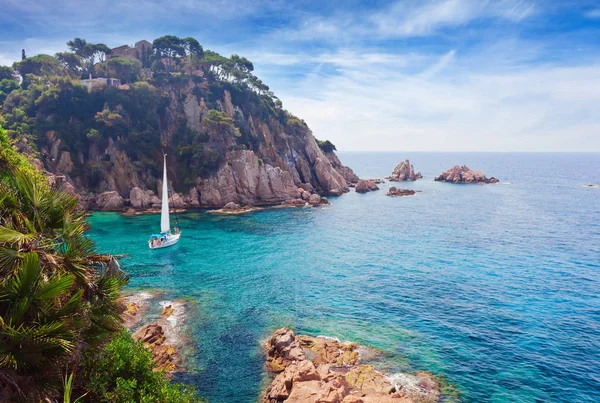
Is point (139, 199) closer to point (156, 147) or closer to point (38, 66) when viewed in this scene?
point (156, 147)

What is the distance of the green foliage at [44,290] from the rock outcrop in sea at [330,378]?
11.9 metres

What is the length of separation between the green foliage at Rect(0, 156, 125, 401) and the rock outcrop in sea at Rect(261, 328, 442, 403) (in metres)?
11.9

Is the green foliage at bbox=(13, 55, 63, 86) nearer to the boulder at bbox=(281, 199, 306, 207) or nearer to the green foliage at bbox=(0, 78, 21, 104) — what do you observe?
the green foliage at bbox=(0, 78, 21, 104)

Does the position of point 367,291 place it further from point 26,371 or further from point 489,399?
point 26,371

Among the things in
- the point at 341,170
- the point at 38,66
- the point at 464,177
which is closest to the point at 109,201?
the point at 38,66

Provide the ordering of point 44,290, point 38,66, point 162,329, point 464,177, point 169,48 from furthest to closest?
point 464,177 → point 169,48 → point 38,66 → point 162,329 → point 44,290

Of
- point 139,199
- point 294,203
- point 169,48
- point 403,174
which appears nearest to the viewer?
point 139,199

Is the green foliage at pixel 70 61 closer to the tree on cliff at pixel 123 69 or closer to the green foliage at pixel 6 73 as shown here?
the tree on cliff at pixel 123 69

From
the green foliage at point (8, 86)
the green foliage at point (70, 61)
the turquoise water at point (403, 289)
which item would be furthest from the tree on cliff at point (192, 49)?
the turquoise water at point (403, 289)

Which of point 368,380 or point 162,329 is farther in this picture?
point 162,329

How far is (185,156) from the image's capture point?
295ft

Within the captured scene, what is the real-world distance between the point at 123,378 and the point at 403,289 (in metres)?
29.9

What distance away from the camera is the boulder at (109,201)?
7712 centimetres

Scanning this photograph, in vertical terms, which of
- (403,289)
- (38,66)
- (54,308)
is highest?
(38,66)
